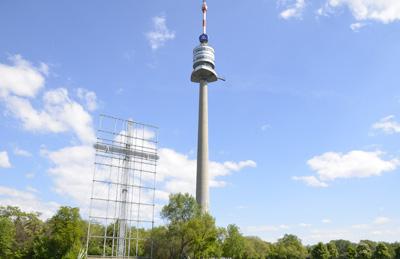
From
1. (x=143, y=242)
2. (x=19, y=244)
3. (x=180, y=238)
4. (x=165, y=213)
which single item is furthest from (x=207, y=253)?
(x=19, y=244)

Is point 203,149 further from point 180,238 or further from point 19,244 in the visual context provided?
point 19,244

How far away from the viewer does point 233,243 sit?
259 ft

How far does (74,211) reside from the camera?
60.1m

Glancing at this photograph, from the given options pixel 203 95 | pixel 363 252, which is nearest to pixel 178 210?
pixel 203 95

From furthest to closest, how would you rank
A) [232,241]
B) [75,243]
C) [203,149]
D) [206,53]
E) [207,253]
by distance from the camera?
[206,53] → [203,149] → [232,241] → [207,253] → [75,243]

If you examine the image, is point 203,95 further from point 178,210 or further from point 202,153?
point 178,210

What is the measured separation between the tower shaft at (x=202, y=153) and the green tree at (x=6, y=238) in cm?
4056

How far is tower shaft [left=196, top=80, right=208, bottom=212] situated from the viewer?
92.1 m

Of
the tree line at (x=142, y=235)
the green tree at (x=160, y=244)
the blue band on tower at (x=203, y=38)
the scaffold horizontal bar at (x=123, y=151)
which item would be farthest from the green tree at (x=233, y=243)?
the blue band on tower at (x=203, y=38)

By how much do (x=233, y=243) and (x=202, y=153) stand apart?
999 inches

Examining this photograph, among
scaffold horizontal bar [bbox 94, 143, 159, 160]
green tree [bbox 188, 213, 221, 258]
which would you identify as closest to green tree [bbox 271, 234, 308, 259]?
green tree [bbox 188, 213, 221, 258]

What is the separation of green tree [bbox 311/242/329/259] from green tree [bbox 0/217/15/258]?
77.5 meters

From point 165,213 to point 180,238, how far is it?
496 centimetres

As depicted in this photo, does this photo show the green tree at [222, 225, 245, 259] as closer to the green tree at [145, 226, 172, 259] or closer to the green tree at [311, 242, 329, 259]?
the green tree at [145, 226, 172, 259]
